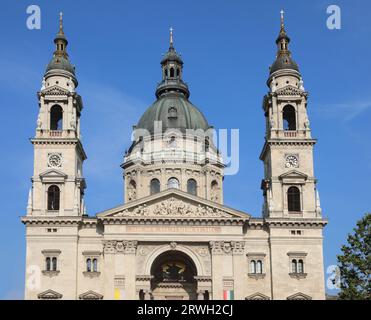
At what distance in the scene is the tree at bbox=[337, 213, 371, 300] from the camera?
54.8 m

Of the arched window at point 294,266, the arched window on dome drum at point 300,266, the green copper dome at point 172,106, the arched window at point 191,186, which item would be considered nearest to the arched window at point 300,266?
the arched window on dome drum at point 300,266

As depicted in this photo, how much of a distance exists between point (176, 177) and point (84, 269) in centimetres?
1972

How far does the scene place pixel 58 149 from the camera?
65.0 m

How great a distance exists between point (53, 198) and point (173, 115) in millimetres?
23272

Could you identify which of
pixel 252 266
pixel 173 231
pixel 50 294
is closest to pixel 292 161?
pixel 252 266

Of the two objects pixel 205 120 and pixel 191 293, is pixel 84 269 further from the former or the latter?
pixel 205 120

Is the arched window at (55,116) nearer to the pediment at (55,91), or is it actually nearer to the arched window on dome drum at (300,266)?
the pediment at (55,91)

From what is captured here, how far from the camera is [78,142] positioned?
6588cm

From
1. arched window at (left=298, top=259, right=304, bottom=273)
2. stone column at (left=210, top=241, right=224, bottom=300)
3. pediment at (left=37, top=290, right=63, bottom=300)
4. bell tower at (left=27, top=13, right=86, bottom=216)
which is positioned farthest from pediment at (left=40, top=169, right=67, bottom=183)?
arched window at (left=298, top=259, right=304, bottom=273)

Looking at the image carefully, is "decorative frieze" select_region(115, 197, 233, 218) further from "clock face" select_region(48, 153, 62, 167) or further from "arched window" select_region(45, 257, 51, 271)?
"clock face" select_region(48, 153, 62, 167)

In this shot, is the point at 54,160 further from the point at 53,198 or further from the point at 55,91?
the point at 55,91

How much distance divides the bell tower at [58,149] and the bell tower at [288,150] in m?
17.5

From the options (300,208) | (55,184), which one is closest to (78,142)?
(55,184)

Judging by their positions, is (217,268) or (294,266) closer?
(217,268)
